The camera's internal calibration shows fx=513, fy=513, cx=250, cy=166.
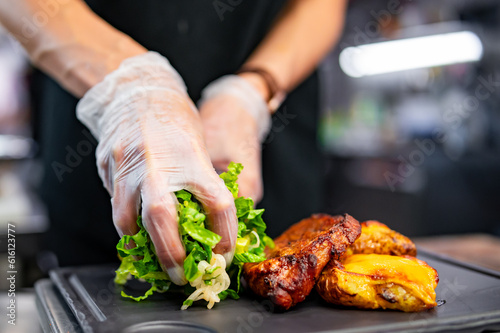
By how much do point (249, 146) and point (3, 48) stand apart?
4516 millimetres

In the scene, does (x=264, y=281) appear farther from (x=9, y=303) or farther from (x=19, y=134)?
(x=19, y=134)

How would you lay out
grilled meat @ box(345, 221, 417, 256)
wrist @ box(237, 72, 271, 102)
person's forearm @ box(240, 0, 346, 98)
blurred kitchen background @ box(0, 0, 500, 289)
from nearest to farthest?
1. grilled meat @ box(345, 221, 417, 256)
2. wrist @ box(237, 72, 271, 102)
3. person's forearm @ box(240, 0, 346, 98)
4. blurred kitchen background @ box(0, 0, 500, 289)

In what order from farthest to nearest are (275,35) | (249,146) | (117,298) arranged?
(275,35) → (249,146) → (117,298)

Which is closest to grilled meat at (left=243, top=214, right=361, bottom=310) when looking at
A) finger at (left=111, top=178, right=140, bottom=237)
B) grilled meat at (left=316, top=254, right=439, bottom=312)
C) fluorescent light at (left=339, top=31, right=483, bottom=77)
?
grilled meat at (left=316, top=254, right=439, bottom=312)

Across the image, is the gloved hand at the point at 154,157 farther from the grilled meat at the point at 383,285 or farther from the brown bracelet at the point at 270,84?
the brown bracelet at the point at 270,84

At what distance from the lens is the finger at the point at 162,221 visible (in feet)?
4.55

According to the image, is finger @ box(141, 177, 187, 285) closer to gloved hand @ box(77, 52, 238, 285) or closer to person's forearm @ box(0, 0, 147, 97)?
gloved hand @ box(77, 52, 238, 285)

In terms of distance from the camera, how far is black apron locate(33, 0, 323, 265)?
8.41 ft

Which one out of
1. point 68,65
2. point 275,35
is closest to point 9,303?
point 68,65

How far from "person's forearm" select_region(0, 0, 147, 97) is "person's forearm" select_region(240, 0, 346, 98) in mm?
720

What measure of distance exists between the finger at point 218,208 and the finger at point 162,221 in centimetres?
8

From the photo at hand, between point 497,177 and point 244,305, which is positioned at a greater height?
point 244,305

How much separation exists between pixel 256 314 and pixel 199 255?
8.9 inches

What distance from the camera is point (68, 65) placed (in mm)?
1925
